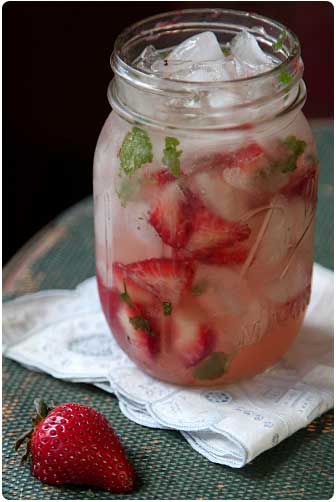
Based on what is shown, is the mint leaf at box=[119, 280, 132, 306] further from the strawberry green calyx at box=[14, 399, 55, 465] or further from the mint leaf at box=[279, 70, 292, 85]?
the mint leaf at box=[279, 70, 292, 85]

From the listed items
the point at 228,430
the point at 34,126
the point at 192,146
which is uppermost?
the point at 192,146

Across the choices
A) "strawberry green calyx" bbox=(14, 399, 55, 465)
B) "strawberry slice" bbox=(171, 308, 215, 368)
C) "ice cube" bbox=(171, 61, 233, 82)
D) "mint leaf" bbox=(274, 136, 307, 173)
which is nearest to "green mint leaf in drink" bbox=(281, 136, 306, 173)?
"mint leaf" bbox=(274, 136, 307, 173)

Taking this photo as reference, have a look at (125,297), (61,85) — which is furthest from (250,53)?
(61,85)

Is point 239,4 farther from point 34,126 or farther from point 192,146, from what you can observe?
point 192,146

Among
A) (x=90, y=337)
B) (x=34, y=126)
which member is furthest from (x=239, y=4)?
(x=90, y=337)

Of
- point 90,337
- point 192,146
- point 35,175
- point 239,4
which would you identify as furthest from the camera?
point 35,175

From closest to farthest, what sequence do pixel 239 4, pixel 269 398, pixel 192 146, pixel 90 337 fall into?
pixel 192 146 < pixel 269 398 < pixel 90 337 < pixel 239 4
